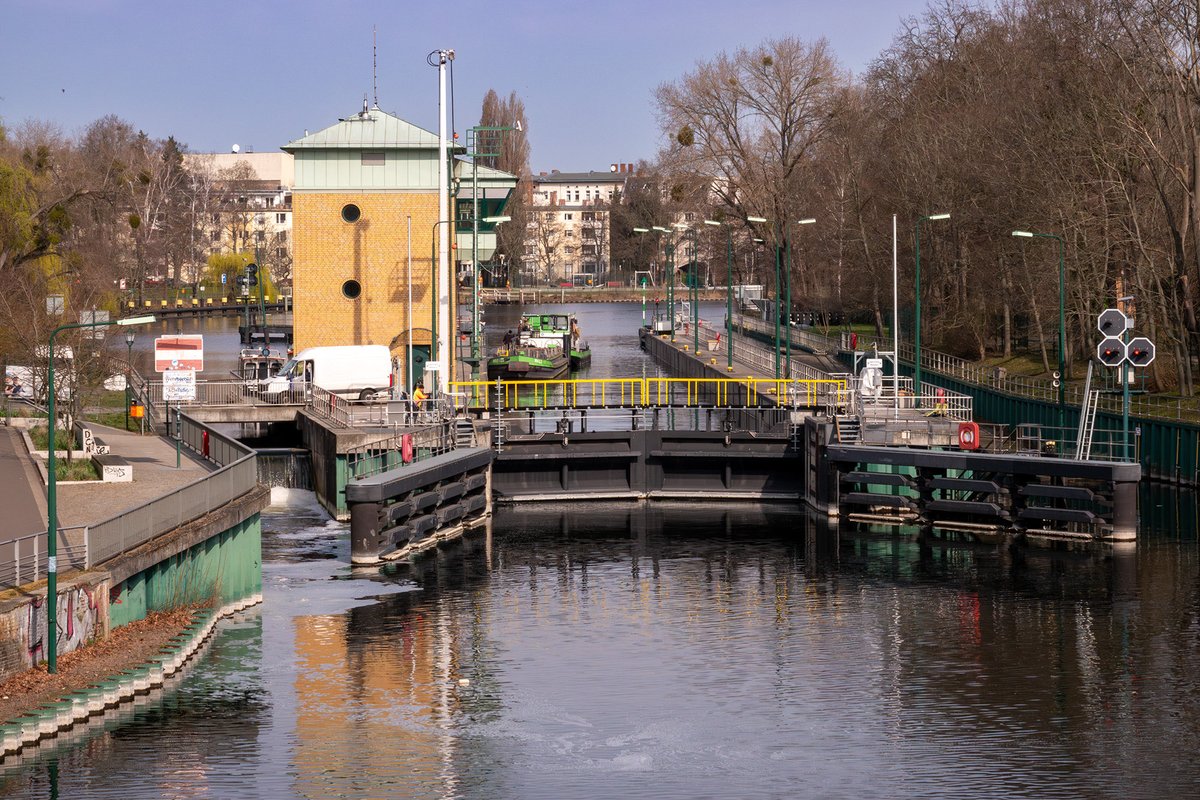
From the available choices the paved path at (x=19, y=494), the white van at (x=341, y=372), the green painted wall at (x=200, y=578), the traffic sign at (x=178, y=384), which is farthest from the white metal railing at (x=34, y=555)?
the white van at (x=341, y=372)

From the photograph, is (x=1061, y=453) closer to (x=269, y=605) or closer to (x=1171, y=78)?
(x=1171, y=78)

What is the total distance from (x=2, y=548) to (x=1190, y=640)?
868 inches

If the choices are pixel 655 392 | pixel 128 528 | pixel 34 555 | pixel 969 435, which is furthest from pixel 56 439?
pixel 655 392

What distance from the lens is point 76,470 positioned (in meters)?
40.5

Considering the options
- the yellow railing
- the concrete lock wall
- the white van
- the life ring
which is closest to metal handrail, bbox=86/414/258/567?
the concrete lock wall

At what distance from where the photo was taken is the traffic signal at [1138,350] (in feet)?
147

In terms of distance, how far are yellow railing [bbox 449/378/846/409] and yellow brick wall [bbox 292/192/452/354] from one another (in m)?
4.42

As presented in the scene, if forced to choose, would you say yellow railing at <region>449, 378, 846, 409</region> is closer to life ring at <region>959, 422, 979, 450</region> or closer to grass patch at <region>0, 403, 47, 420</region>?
life ring at <region>959, 422, 979, 450</region>

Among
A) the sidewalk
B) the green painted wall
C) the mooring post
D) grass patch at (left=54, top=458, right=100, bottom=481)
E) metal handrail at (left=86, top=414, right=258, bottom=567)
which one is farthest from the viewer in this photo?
the mooring post

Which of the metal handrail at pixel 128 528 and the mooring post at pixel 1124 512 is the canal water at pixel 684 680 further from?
the metal handrail at pixel 128 528

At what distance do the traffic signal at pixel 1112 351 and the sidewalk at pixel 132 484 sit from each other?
79.2ft

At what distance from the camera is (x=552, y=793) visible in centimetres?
2248

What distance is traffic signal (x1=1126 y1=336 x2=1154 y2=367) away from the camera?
44781 millimetres

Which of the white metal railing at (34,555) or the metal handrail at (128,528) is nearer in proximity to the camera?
the white metal railing at (34,555)
